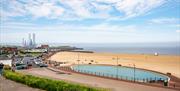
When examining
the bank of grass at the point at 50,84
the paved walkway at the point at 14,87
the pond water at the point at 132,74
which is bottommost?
the pond water at the point at 132,74

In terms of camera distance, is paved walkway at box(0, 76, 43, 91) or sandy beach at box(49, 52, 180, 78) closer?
paved walkway at box(0, 76, 43, 91)

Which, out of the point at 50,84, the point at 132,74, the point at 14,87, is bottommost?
the point at 132,74

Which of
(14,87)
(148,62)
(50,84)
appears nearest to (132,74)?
(148,62)

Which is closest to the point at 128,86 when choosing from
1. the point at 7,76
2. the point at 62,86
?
the point at 62,86

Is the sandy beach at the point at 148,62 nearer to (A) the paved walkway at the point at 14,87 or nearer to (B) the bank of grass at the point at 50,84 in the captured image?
(B) the bank of grass at the point at 50,84

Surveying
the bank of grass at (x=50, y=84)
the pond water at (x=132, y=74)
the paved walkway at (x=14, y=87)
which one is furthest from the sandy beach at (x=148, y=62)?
the paved walkway at (x=14, y=87)

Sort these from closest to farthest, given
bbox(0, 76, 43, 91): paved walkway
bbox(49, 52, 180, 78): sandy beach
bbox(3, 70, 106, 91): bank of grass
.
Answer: bbox(3, 70, 106, 91): bank of grass, bbox(0, 76, 43, 91): paved walkway, bbox(49, 52, 180, 78): sandy beach

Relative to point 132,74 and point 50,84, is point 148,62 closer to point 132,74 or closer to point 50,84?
point 132,74

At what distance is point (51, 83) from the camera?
32469 millimetres

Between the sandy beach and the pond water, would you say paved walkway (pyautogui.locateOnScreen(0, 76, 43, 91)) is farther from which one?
the sandy beach

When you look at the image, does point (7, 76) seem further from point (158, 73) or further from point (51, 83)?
point (158, 73)

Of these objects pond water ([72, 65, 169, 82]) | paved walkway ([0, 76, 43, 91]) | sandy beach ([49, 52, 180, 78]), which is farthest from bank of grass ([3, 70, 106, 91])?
sandy beach ([49, 52, 180, 78])

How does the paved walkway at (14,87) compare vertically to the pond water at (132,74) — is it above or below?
above

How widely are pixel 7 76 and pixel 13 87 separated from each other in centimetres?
945
